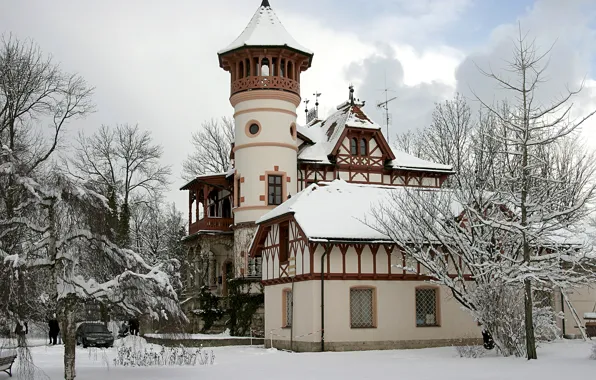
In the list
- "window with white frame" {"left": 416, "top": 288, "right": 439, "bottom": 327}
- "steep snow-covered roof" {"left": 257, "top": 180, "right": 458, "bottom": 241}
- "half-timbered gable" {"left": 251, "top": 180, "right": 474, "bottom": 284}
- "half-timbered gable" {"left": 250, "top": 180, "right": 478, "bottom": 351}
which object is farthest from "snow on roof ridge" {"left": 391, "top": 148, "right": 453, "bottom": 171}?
"window with white frame" {"left": 416, "top": 288, "right": 439, "bottom": 327}

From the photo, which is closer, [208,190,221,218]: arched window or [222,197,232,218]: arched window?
[222,197,232,218]: arched window

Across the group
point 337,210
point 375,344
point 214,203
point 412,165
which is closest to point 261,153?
point 214,203

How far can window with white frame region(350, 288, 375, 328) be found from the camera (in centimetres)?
2733

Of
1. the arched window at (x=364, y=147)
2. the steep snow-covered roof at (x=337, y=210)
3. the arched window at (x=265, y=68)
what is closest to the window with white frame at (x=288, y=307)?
the steep snow-covered roof at (x=337, y=210)

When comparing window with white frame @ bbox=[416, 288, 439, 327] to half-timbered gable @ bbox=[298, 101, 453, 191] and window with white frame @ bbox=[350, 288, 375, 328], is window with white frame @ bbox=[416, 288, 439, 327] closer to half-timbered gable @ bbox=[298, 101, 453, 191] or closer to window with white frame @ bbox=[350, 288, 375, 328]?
window with white frame @ bbox=[350, 288, 375, 328]

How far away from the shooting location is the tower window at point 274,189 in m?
37.5

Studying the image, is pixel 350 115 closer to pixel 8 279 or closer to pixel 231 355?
pixel 231 355

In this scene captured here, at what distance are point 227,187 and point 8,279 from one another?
2635 cm

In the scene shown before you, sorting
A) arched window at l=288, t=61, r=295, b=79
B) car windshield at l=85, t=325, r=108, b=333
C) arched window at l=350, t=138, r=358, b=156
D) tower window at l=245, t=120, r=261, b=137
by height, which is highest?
arched window at l=288, t=61, r=295, b=79

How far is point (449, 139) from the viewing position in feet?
157

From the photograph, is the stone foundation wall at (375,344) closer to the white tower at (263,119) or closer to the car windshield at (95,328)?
the car windshield at (95,328)

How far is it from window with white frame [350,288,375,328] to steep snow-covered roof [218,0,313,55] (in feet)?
48.5

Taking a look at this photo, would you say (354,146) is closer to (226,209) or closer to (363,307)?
(226,209)

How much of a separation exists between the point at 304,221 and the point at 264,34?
14267 mm
